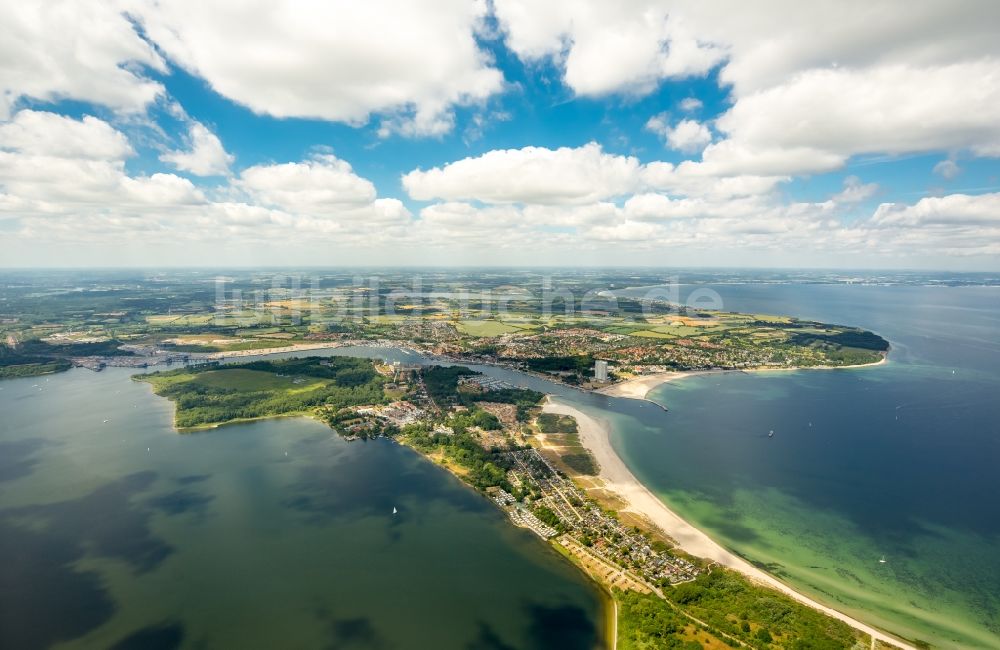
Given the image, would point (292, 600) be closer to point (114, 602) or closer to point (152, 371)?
point (114, 602)

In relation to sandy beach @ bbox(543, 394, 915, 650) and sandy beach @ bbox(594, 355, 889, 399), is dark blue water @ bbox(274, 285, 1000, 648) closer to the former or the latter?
sandy beach @ bbox(543, 394, 915, 650)

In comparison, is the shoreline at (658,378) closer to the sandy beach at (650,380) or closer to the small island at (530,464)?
the sandy beach at (650,380)

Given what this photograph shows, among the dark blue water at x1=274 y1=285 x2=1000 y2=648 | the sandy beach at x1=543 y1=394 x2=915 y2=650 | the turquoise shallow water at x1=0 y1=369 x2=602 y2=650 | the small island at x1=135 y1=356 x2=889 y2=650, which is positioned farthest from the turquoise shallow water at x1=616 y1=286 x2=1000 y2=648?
the turquoise shallow water at x1=0 y1=369 x2=602 y2=650

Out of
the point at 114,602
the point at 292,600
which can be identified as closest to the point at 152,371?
the point at 114,602

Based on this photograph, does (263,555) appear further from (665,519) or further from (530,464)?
(665,519)

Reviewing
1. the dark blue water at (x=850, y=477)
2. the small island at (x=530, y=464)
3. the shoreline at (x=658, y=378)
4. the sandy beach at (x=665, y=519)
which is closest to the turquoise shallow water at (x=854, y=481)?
the dark blue water at (x=850, y=477)

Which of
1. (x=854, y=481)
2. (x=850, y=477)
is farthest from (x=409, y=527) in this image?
(x=850, y=477)
